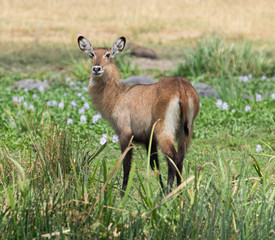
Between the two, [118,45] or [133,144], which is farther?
[118,45]

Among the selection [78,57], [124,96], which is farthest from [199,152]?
[78,57]

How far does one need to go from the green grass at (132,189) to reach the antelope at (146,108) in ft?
0.84

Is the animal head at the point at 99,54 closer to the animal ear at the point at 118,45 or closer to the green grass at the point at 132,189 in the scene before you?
the animal ear at the point at 118,45

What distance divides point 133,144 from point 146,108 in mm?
549

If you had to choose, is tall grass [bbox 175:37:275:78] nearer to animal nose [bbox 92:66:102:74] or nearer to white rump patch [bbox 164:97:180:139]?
animal nose [bbox 92:66:102:74]

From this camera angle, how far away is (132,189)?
176 inches

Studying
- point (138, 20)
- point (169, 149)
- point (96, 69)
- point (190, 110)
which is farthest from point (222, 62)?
point (138, 20)

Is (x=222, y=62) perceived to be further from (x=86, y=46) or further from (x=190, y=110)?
(x=190, y=110)

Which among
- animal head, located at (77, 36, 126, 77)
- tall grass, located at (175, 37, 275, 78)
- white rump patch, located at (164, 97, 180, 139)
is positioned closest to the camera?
white rump patch, located at (164, 97, 180, 139)

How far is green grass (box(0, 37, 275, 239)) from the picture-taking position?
301 cm

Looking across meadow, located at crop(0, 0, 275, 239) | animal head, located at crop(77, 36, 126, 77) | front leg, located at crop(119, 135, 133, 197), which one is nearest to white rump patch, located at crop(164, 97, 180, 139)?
meadow, located at crop(0, 0, 275, 239)

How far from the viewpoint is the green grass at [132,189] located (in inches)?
119

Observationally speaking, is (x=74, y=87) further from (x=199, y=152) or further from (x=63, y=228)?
(x=63, y=228)

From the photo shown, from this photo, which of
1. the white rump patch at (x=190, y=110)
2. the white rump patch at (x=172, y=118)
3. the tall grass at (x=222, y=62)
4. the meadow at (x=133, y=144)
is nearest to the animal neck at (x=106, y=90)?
the meadow at (x=133, y=144)
